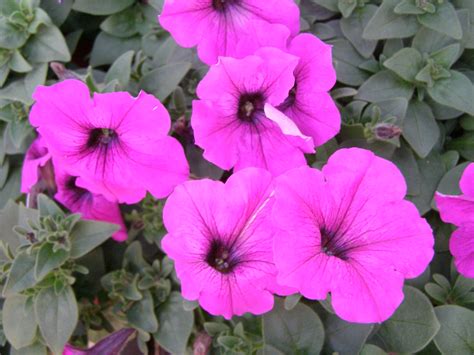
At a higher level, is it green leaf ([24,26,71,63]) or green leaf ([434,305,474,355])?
green leaf ([24,26,71,63])

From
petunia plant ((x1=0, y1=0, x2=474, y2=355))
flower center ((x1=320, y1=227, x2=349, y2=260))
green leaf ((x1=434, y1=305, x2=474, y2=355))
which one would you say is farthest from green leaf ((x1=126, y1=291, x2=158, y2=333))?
green leaf ((x1=434, y1=305, x2=474, y2=355))

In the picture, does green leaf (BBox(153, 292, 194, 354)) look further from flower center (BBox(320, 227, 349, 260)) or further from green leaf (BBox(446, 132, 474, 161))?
green leaf (BBox(446, 132, 474, 161))

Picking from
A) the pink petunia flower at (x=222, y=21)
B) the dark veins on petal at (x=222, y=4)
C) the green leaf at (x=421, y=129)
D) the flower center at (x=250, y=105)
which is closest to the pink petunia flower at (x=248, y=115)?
the flower center at (x=250, y=105)

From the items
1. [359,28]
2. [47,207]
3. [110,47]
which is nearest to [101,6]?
[110,47]

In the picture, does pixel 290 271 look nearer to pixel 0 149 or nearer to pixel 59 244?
pixel 59 244

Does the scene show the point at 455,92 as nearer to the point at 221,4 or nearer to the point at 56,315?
the point at 221,4

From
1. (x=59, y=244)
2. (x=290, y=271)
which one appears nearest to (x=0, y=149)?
(x=59, y=244)

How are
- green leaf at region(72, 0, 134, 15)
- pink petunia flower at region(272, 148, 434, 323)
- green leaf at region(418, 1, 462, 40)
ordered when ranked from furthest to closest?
green leaf at region(72, 0, 134, 15), green leaf at region(418, 1, 462, 40), pink petunia flower at region(272, 148, 434, 323)
